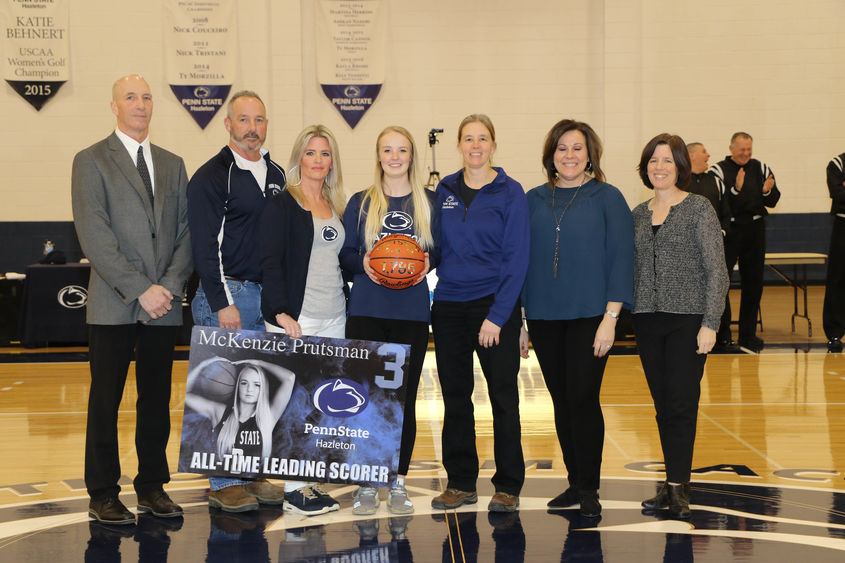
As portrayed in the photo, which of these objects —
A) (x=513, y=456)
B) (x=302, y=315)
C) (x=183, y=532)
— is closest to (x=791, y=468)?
(x=513, y=456)

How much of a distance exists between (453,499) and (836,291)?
5.09 meters

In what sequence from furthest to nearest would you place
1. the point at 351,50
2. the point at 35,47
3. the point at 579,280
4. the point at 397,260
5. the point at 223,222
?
the point at 351,50 → the point at 35,47 → the point at 223,222 → the point at 579,280 → the point at 397,260

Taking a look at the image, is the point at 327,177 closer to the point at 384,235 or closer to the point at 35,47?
the point at 384,235

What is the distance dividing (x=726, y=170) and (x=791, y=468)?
4.11 meters

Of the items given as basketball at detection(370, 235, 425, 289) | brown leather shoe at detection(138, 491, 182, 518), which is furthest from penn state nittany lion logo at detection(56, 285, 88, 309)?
basketball at detection(370, 235, 425, 289)

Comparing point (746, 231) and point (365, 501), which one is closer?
point (365, 501)

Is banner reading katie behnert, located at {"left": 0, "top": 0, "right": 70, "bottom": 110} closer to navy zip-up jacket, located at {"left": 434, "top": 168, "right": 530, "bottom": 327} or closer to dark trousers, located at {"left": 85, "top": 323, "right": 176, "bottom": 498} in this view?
dark trousers, located at {"left": 85, "top": 323, "right": 176, "bottom": 498}

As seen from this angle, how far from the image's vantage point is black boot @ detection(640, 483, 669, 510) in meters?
3.46

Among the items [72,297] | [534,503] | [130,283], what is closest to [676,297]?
[534,503]

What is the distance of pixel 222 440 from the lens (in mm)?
3400

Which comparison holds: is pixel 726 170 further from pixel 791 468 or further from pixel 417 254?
pixel 417 254

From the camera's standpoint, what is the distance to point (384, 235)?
3.32 meters

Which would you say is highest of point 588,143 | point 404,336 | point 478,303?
point 588,143

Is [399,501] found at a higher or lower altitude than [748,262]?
lower
